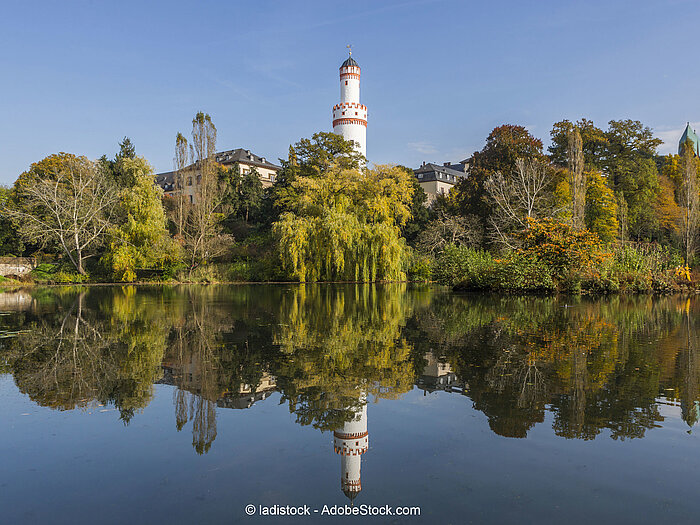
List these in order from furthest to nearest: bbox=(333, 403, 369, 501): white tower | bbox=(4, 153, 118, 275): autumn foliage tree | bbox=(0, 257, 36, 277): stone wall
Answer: bbox=(0, 257, 36, 277): stone wall
bbox=(4, 153, 118, 275): autumn foliage tree
bbox=(333, 403, 369, 501): white tower

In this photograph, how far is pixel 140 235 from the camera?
35.6 metres

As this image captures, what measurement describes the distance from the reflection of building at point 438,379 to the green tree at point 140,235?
32.0 meters

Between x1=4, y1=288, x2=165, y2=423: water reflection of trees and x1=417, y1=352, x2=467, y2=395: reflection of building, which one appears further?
x1=417, y1=352, x2=467, y2=395: reflection of building

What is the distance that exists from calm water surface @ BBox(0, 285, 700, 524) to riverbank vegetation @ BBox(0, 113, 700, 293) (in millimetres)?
16666

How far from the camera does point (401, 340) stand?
9000 millimetres

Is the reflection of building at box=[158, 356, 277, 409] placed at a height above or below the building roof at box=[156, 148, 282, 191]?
below

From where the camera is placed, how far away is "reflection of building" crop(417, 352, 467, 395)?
18.8 ft

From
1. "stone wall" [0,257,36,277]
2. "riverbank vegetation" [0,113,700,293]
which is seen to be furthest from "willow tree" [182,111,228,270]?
"stone wall" [0,257,36,277]

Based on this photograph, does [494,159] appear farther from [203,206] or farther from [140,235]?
[140,235]

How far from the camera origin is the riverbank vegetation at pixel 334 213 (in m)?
32.6

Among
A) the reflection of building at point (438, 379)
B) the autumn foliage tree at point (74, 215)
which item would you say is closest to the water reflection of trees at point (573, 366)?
the reflection of building at point (438, 379)

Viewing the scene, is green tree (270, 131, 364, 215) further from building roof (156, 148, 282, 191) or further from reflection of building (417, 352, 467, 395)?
reflection of building (417, 352, 467, 395)

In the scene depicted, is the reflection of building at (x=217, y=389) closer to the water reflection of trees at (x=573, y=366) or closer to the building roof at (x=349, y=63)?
the water reflection of trees at (x=573, y=366)

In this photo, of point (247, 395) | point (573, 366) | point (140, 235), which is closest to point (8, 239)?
point (140, 235)
